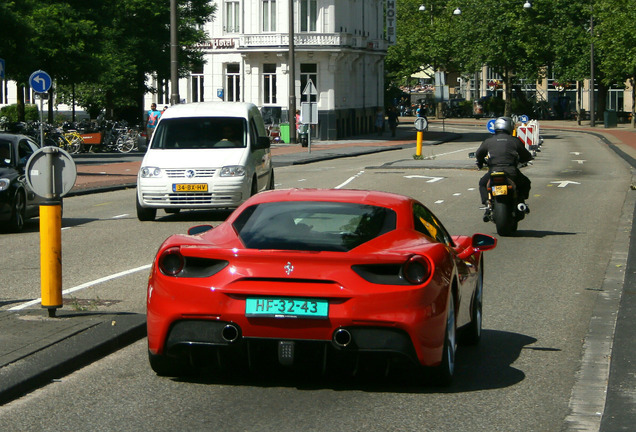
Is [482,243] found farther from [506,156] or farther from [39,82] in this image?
[39,82]

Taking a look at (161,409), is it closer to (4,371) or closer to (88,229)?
(4,371)

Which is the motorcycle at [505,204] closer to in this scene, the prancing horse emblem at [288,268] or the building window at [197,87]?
the prancing horse emblem at [288,268]

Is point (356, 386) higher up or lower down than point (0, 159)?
lower down

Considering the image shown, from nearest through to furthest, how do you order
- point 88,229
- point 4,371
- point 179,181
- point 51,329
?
point 4,371, point 51,329, point 88,229, point 179,181

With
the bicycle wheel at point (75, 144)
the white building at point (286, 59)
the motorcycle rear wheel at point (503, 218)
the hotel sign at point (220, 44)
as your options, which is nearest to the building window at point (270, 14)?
the white building at point (286, 59)

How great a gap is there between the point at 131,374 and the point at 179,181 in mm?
11458

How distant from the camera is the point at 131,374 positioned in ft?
23.5

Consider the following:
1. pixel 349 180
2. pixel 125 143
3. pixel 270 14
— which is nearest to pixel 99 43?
pixel 125 143

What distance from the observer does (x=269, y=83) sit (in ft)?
214

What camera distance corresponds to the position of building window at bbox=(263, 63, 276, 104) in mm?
65062

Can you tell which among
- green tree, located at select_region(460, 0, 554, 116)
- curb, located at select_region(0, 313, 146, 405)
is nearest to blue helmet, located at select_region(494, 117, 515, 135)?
curb, located at select_region(0, 313, 146, 405)

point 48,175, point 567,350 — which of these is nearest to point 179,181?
point 48,175

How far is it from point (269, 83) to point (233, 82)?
12.9 ft

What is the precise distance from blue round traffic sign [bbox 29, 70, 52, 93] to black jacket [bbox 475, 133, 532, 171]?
1552 centimetres
